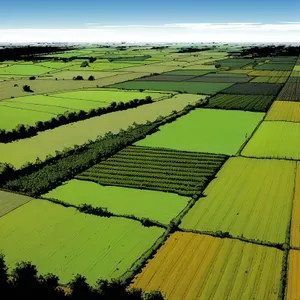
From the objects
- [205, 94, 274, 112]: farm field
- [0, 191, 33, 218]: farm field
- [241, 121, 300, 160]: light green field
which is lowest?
[0, 191, 33, 218]: farm field

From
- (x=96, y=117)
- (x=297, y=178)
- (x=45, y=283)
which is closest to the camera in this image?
(x=45, y=283)

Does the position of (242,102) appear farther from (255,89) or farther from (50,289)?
(50,289)

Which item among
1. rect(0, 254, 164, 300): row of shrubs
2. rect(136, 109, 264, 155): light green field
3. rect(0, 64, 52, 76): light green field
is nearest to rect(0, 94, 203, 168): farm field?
rect(136, 109, 264, 155): light green field

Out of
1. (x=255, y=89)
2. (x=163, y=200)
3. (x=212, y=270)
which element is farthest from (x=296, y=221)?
(x=255, y=89)

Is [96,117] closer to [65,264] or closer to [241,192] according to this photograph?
[241,192]

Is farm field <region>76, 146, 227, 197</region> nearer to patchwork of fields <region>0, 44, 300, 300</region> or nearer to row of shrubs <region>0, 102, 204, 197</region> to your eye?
patchwork of fields <region>0, 44, 300, 300</region>

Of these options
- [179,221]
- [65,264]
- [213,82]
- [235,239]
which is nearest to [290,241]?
[235,239]
